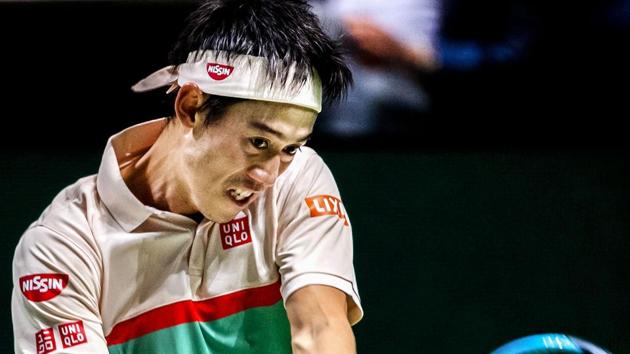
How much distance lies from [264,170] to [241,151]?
0.05 m

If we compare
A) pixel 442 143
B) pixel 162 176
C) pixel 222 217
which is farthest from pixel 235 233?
pixel 442 143

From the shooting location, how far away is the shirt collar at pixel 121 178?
205 cm

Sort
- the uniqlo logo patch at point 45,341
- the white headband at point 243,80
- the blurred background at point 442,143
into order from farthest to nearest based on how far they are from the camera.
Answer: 1. the blurred background at point 442,143
2. the uniqlo logo patch at point 45,341
3. the white headband at point 243,80

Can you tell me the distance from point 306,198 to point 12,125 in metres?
1.17

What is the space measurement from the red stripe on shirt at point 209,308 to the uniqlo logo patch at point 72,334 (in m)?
0.12

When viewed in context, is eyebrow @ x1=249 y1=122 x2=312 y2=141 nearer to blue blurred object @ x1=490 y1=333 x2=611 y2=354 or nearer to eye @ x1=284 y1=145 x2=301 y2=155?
eye @ x1=284 y1=145 x2=301 y2=155

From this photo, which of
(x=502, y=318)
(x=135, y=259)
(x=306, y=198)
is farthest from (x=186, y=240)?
(x=502, y=318)

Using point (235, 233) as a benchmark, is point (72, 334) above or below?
below

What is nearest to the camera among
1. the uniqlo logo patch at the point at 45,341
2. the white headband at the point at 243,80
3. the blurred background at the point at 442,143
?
the white headband at the point at 243,80

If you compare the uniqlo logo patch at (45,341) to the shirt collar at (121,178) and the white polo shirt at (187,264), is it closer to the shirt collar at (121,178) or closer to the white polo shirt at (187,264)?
the white polo shirt at (187,264)

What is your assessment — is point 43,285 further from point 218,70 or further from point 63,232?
point 218,70

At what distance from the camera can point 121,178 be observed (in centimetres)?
207

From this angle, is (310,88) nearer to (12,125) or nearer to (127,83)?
(127,83)

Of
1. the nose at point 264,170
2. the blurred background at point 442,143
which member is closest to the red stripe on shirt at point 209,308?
the nose at point 264,170
